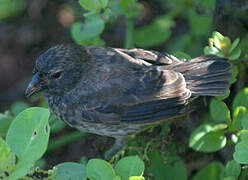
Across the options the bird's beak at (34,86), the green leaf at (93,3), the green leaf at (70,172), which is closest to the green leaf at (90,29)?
the green leaf at (93,3)

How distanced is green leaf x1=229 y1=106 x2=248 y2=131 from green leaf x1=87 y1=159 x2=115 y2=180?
1.03 metres

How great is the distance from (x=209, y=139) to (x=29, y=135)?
1432 mm

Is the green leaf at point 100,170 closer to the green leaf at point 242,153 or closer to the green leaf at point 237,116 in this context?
the green leaf at point 242,153

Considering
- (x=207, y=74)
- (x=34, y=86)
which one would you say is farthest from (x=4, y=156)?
(x=207, y=74)

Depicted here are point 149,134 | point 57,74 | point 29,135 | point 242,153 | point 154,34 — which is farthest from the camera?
point 154,34

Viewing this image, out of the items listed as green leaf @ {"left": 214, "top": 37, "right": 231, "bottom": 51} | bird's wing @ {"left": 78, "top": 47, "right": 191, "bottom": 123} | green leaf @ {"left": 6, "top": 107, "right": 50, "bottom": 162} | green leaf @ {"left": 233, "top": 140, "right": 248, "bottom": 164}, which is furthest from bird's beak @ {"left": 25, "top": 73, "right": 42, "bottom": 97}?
green leaf @ {"left": 233, "top": 140, "right": 248, "bottom": 164}

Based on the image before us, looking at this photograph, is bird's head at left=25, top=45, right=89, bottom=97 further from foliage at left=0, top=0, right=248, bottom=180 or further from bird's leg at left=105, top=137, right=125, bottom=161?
bird's leg at left=105, top=137, right=125, bottom=161

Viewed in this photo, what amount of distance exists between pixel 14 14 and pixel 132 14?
90.5 inches

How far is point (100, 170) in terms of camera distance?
228 centimetres

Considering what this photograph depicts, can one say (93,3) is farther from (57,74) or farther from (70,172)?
(70,172)

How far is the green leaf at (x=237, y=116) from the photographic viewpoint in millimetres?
2785

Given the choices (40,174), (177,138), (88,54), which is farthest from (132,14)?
(40,174)

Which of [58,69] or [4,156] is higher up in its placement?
[4,156]

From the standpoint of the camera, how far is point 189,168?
3775 millimetres
